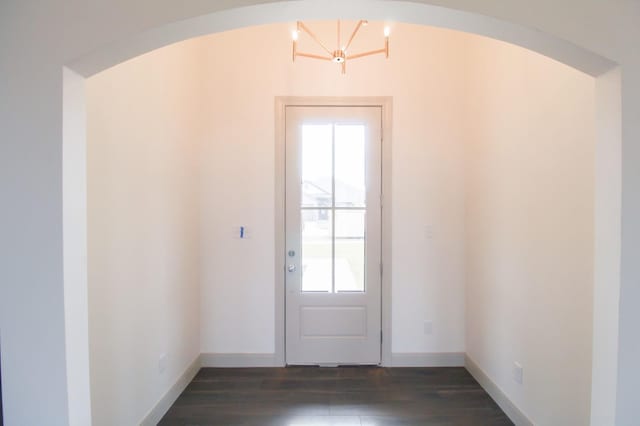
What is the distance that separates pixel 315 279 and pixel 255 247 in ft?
2.04

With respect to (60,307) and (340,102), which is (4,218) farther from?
(340,102)

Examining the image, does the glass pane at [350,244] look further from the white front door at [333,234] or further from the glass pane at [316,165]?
the glass pane at [316,165]

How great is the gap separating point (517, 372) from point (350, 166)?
195 centimetres

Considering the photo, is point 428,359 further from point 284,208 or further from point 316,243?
point 284,208

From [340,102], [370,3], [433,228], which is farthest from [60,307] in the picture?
[433,228]

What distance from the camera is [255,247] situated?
267cm

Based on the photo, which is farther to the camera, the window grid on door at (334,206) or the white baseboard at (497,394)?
the window grid on door at (334,206)

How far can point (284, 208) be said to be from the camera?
2674 mm

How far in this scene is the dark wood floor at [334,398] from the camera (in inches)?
78.8

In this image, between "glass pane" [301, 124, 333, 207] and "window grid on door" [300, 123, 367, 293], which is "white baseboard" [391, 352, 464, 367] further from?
"glass pane" [301, 124, 333, 207]

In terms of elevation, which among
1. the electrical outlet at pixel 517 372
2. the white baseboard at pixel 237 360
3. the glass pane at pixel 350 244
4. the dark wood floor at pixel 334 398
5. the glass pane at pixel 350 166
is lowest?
the dark wood floor at pixel 334 398

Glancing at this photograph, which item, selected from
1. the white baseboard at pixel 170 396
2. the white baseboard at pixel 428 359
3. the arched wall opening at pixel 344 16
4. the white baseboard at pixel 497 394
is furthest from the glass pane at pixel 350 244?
the arched wall opening at pixel 344 16

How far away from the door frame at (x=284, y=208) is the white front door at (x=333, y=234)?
0.15 feet

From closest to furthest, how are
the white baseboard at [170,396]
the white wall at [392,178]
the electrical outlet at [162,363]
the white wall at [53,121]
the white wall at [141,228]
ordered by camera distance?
1. the white wall at [53,121]
2. the white wall at [141,228]
3. the white baseboard at [170,396]
4. the electrical outlet at [162,363]
5. the white wall at [392,178]
